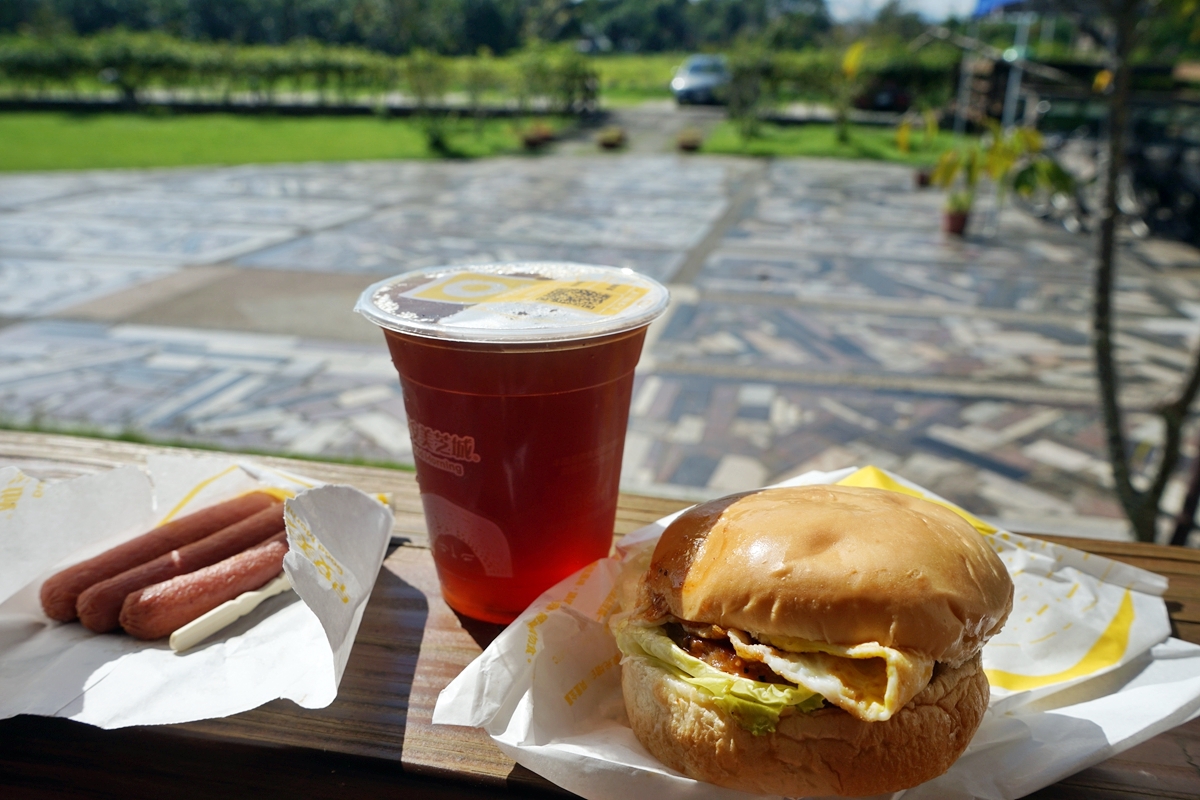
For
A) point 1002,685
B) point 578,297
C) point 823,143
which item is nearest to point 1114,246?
point 1002,685

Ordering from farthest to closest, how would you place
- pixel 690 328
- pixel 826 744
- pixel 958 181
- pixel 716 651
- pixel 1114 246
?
pixel 958 181 → pixel 690 328 → pixel 1114 246 → pixel 716 651 → pixel 826 744

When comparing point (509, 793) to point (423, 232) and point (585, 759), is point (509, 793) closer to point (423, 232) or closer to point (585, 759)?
point (585, 759)

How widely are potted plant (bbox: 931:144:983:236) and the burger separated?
13.8ft

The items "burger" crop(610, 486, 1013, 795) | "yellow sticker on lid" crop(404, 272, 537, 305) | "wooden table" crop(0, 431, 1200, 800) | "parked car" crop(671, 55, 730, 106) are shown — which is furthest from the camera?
"parked car" crop(671, 55, 730, 106)

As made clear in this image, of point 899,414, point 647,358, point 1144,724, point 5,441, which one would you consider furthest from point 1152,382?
point 5,441

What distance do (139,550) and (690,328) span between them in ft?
17.4

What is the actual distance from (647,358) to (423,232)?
4713 millimetres

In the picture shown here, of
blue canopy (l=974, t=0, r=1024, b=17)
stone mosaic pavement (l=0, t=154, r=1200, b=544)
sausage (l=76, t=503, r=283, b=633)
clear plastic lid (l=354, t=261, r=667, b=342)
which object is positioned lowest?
stone mosaic pavement (l=0, t=154, r=1200, b=544)

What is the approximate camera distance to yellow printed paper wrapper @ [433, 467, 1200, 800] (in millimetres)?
1017

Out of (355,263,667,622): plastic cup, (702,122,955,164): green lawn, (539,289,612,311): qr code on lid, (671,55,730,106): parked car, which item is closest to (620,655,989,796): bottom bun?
(355,263,667,622): plastic cup

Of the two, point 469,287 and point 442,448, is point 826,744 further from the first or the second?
point 469,287

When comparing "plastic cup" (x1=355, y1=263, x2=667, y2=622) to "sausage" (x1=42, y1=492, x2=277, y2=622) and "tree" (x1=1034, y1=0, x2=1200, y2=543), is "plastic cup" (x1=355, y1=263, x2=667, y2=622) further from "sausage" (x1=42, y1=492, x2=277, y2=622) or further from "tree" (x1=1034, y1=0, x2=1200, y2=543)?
"tree" (x1=1034, y1=0, x2=1200, y2=543)

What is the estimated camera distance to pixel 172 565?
4.12 feet

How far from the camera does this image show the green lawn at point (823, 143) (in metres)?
16.9
